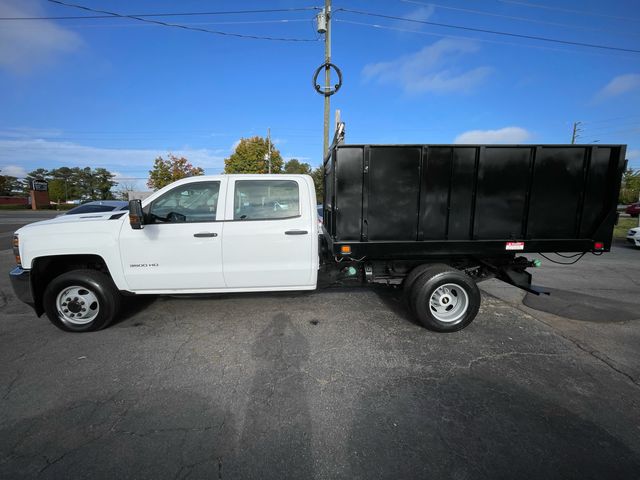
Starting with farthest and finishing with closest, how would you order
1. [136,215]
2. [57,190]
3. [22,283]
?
[57,190] → [22,283] → [136,215]

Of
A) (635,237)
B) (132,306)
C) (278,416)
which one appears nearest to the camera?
(278,416)

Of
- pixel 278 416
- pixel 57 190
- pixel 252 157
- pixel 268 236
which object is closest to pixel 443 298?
pixel 268 236

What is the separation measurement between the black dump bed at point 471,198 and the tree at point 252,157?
38.6 m

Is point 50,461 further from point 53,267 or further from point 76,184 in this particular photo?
point 76,184

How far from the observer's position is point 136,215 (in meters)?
3.78

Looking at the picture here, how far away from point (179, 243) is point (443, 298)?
354 cm

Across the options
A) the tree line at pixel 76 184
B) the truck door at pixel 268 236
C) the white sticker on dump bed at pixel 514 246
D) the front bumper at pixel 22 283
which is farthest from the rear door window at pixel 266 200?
the tree line at pixel 76 184

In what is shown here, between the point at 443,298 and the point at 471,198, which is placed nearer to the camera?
the point at 471,198

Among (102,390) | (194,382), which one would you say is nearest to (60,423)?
(102,390)

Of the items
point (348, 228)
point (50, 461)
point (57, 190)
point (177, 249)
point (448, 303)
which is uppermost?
point (57, 190)

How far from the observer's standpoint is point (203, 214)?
4137mm

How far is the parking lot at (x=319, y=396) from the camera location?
2.16 m

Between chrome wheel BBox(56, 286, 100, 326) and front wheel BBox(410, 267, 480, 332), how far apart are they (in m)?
4.17

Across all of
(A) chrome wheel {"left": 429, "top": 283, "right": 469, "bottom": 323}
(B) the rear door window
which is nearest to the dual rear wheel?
(A) chrome wheel {"left": 429, "top": 283, "right": 469, "bottom": 323}
